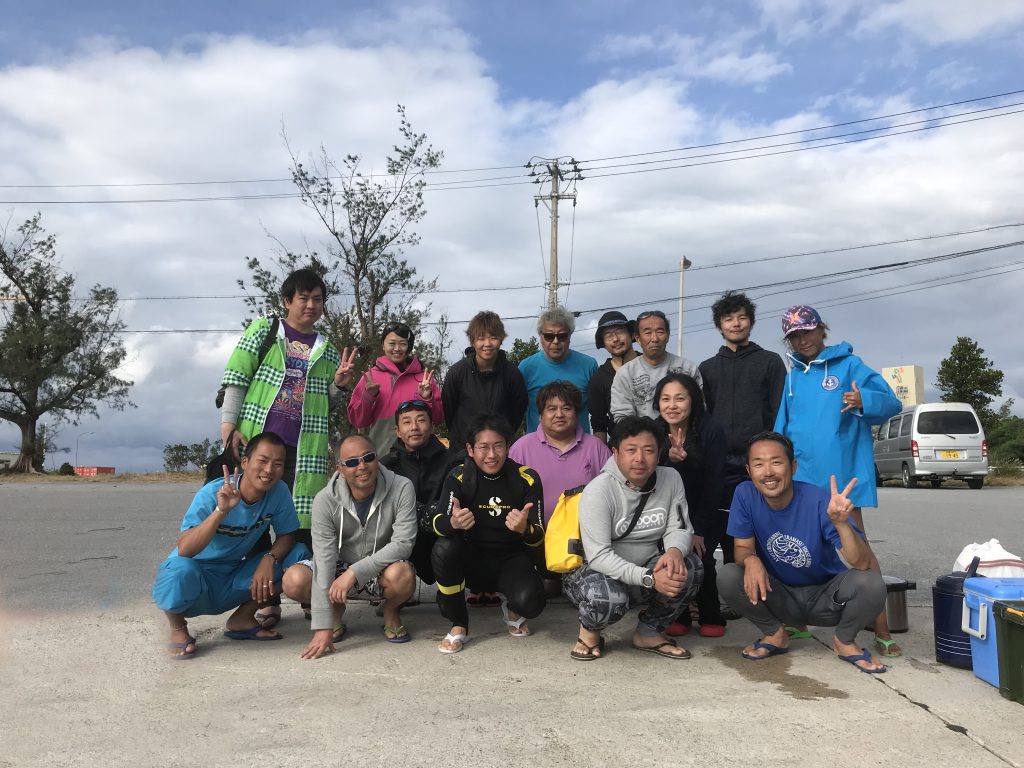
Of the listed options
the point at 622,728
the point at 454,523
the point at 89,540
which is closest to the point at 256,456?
the point at 454,523

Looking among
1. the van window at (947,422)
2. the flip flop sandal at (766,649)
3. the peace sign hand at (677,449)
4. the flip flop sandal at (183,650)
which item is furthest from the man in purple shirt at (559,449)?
the van window at (947,422)

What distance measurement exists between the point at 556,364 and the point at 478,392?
0.59 m

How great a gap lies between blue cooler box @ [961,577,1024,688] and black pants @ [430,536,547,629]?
206 centimetres

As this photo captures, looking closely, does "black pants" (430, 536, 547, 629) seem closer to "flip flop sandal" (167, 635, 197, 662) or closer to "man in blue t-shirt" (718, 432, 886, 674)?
"man in blue t-shirt" (718, 432, 886, 674)

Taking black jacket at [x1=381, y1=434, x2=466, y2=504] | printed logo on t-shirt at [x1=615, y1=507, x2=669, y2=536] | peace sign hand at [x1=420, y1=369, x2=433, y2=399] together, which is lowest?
printed logo on t-shirt at [x1=615, y1=507, x2=669, y2=536]

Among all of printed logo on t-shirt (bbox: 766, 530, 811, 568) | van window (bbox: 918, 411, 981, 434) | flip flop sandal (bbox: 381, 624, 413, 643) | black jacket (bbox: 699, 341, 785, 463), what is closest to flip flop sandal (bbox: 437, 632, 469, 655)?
flip flop sandal (bbox: 381, 624, 413, 643)

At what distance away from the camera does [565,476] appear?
4.71m

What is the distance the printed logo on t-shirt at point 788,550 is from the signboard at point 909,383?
34.8 m

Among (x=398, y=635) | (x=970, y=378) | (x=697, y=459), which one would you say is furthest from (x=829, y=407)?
(x=970, y=378)

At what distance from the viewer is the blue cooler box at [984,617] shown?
3555mm

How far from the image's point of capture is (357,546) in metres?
4.43

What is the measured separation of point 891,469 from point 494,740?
19977mm

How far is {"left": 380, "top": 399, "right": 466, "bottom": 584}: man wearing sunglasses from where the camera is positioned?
4910 millimetres

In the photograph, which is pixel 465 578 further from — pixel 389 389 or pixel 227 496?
pixel 389 389
